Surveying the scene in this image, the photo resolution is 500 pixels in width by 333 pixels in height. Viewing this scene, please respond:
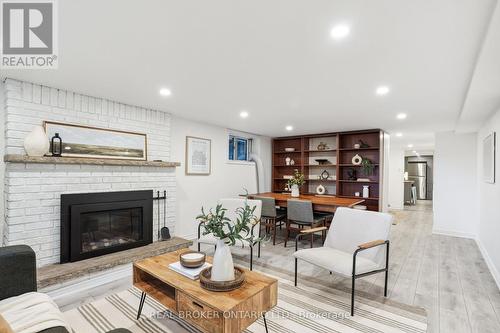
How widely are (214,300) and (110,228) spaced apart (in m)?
2.34

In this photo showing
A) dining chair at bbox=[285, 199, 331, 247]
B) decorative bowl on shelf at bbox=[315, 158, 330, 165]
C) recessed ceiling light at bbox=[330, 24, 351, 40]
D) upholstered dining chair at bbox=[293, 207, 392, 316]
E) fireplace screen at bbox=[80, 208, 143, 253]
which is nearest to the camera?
recessed ceiling light at bbox=[330, 24, 351, 40]

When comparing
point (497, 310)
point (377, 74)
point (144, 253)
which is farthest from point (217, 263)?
point (497, 310)

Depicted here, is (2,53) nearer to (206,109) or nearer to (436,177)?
(206,109)

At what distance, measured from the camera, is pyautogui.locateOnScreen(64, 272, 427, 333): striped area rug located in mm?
2021

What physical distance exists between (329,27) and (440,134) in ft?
16.4

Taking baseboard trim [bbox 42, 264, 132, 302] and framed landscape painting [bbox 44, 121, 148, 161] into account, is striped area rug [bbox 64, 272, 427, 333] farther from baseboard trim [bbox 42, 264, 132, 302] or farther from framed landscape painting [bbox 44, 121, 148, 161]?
framed landscape painting [bbox 44, 121, 148, 161]

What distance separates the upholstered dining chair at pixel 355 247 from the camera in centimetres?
231

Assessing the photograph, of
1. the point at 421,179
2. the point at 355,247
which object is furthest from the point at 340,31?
the point at 421,179

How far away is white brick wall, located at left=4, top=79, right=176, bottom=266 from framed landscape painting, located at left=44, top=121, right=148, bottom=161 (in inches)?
3.4

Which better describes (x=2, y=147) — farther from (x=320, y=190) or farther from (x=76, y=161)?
(x=320, y=190)

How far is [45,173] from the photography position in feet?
9.08

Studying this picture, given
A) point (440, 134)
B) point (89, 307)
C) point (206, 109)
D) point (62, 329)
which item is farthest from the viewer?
point (440, 134)

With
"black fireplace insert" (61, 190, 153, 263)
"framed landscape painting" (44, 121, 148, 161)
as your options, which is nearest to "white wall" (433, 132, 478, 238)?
"black fireplace insert" (61, 190, 153, 263)

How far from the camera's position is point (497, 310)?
233cm
